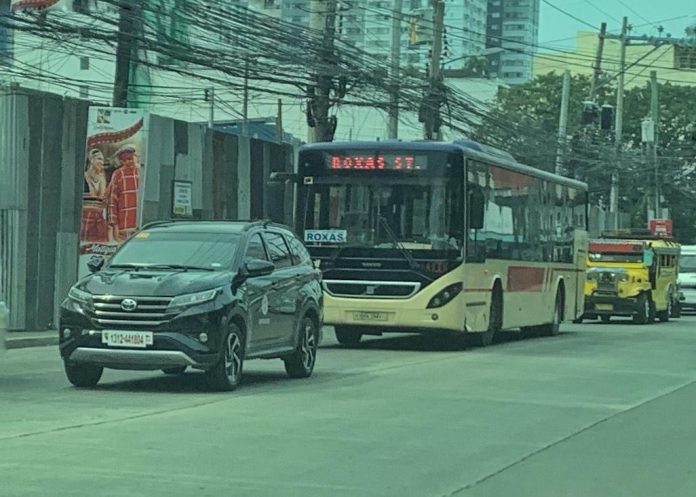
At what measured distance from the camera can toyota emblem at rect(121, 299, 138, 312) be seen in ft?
43.0

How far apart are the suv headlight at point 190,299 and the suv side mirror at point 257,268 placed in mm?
709

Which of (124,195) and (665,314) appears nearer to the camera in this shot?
(124,195)

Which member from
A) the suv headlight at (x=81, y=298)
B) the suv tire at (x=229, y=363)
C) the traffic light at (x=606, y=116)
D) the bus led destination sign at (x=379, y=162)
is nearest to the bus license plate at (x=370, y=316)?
the bus led destination sign at (x=379, y=162)

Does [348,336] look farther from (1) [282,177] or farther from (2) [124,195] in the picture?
(2) [124,195]

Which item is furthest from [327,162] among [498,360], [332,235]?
[498,360]

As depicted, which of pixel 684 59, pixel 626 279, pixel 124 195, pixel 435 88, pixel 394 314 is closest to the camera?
pixel 394 314

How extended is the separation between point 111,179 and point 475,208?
6.90 meters

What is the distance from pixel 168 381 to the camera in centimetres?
1490

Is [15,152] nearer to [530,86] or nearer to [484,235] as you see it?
[484,235]

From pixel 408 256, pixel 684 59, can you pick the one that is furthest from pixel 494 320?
pixel 684 59

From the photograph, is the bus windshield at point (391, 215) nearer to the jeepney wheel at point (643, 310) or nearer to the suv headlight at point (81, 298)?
the suv headlight at point (81, 298)

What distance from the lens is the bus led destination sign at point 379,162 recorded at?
21031mm

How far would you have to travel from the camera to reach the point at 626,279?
35.1m

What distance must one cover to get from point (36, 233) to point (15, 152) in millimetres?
1403
